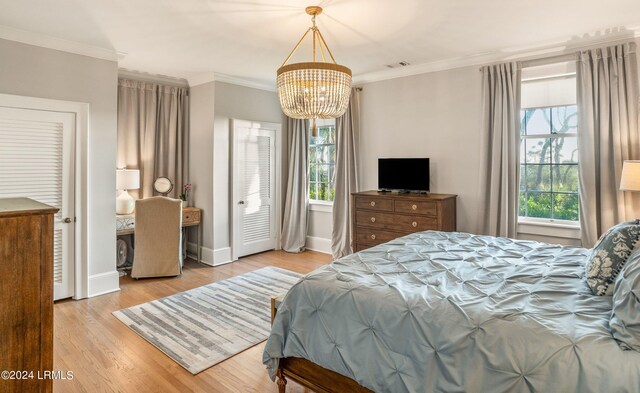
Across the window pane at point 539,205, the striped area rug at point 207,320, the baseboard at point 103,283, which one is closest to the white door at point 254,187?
the striped area rug at point 207,320

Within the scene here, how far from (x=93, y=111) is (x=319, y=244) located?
363cm

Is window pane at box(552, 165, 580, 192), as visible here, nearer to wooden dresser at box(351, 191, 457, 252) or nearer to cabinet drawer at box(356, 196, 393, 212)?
wooden dresser at box(351, 191, 457, 252)

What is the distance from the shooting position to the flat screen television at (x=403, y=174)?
4566mm

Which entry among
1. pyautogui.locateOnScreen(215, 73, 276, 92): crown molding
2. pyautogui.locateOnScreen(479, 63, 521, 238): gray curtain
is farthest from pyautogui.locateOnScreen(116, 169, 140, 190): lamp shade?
pyautogui.locateOnScreen(479, 63, 521, 238): gray curtain

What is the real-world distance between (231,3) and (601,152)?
3634 millimetres

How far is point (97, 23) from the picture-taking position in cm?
324

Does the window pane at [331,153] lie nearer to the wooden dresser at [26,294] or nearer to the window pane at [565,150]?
the window pane at [565,150]

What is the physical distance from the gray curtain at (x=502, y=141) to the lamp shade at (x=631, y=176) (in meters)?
1.02

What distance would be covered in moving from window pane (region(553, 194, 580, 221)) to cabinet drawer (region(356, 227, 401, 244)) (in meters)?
1.76

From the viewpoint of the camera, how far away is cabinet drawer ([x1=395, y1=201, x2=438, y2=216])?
4.11 meters

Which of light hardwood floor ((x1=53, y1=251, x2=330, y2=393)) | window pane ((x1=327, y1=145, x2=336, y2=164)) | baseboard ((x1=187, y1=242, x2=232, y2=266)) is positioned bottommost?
light hardwood floor ((x1=53, y1=251, x2=330, y2=393))

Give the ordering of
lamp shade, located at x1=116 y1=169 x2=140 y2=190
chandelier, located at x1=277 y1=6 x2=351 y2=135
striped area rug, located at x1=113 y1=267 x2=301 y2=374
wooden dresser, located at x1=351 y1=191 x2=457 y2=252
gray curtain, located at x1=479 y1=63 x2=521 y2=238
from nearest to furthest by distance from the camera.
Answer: chandelier, located at x1=277 y1=6 x2=351 y2=135
striped area rug, located at x1=113 y1=267 x2=301 y2=374
gray curtain, located at x1=479 y1=63 x2=521 y2=238
wooden dresser, located at x1=351 y1=191 x2=457 y2=252
lamp shade, located at x1=116 y1=169 x2=140 y2=190

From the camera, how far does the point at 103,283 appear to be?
400 cm

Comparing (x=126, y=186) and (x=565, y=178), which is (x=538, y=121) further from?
(x=126, y=186)
